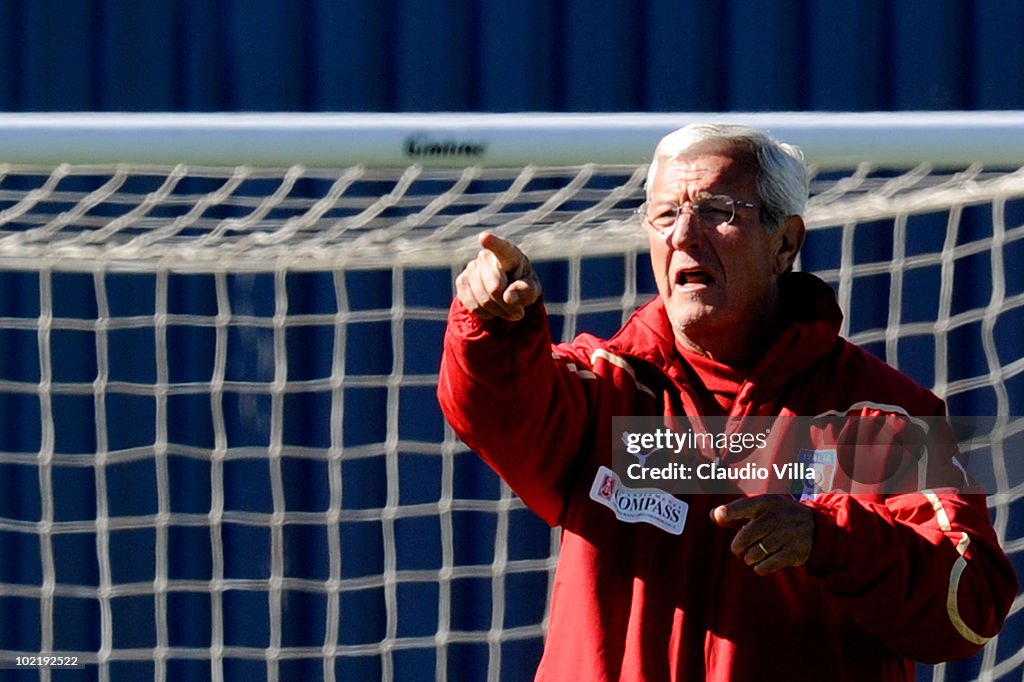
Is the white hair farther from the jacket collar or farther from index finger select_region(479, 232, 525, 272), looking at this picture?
index finger select_region(479, 232, 525, 272)

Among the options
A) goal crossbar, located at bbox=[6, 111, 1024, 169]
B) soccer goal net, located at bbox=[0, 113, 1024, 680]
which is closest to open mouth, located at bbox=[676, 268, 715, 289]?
goal crossbar, located at bbox=[6, 111, 1024, 169]

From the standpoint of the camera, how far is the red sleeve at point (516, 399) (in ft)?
4.87

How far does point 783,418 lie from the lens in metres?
1.58

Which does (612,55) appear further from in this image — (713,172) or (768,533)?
(768,533)

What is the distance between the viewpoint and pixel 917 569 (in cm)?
143

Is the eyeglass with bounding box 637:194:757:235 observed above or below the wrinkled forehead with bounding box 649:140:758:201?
below

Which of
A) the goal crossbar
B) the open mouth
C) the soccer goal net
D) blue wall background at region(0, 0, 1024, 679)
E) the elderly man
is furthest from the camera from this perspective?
blue wall background at region(0, 0, 1024, 679)

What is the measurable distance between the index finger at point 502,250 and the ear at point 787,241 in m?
0.37

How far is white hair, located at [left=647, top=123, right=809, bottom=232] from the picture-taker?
1641 millimetres

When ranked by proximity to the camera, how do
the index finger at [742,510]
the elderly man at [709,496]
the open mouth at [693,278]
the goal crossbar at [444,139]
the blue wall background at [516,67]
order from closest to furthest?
the index finger at [742,510] → the elderly man at [709,496] → the open mouth at [693,278] → the goal crossbar at [444,139] → the blue wall background at [516,67]

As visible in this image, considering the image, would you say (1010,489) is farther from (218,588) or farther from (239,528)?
(239,528)

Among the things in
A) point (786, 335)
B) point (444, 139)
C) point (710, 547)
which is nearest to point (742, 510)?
point (710, 547)

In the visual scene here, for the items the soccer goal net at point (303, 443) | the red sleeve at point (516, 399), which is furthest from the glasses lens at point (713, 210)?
the soccer goal net at point (303, 443)

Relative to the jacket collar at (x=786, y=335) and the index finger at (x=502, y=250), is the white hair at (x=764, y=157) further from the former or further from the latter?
the index finger at (x=502, y=250)
